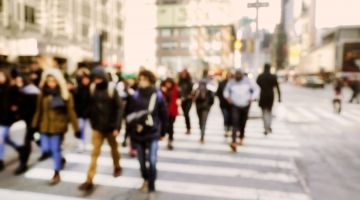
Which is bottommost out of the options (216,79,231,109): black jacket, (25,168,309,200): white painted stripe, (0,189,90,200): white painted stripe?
(25,168,309,200): white painted stripe

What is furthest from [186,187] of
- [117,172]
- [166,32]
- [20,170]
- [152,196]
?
[166,32]

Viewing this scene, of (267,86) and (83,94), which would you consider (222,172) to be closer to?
(83,94)

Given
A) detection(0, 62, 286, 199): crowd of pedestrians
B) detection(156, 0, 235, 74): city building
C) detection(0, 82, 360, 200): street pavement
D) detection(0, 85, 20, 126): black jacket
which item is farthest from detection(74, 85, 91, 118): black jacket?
detection(156, 0, 235, 74): city building

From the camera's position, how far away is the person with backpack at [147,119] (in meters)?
5.43

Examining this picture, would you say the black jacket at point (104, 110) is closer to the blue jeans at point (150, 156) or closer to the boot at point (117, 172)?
the blue jeans at point (150, 156)

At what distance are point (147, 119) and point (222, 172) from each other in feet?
7.69

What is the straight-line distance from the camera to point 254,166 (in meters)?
7.62

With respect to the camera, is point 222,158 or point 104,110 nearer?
point 104,110

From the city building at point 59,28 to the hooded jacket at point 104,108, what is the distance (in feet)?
30.1

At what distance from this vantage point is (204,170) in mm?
7262

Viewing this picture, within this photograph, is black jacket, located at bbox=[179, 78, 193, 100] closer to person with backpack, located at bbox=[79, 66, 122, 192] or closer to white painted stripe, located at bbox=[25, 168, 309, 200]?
white painted stripe, located at bbox=[25, 168, 309, 200]

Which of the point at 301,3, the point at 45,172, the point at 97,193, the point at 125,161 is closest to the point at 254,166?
the point at 125,161

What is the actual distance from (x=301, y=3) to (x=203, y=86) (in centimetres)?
13070

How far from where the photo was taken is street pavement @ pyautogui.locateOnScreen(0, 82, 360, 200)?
19.3 feet
